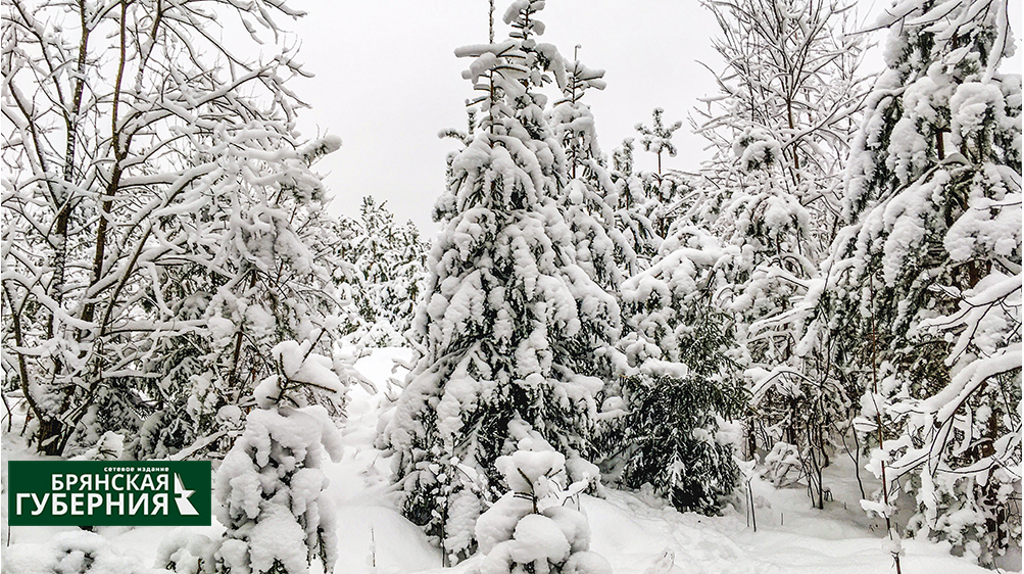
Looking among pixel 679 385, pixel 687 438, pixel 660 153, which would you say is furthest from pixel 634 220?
pixel 687 438

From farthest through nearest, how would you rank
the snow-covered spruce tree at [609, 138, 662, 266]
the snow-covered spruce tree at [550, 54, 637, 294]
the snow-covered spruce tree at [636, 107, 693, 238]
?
the snow-covered spruce tree at [636, 107, 693, 238] < the snow-covered spruce tree at [609, 138, 662, 266] < the snow-covered spruce tree at [550, 54, 637, 294]

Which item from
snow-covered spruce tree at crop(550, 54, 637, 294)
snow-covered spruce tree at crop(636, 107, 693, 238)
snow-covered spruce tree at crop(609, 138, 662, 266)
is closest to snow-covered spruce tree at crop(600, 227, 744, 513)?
snow-covered spruce tree at crop(550, 54, 637, 294)

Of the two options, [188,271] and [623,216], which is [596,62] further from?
[188,271]

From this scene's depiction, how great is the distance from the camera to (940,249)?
4.34m

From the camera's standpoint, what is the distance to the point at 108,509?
398 cm

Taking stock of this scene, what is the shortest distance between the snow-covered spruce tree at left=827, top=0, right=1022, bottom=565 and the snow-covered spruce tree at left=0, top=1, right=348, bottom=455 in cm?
481

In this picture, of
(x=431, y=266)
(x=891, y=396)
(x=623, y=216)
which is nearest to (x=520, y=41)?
(x=431, y=266)

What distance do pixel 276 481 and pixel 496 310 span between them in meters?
3.42

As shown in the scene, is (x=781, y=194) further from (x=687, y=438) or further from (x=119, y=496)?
(x=119, y=496)

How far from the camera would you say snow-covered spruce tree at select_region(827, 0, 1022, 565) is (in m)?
3.74

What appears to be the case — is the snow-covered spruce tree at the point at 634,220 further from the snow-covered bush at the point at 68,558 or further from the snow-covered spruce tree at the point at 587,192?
the snow-covered bush at the point at 68,558

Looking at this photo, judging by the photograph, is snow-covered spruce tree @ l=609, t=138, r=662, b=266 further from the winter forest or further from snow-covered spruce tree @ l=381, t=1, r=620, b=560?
snow-covered spruce tree @ l=381, t=1, r=620, b=560

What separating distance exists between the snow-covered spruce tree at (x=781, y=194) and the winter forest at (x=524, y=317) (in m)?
0.08

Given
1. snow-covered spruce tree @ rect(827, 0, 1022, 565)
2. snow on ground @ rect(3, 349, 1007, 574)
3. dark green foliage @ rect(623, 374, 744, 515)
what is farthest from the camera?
dark green foliage @ rect(623, 374, 744, 515)
